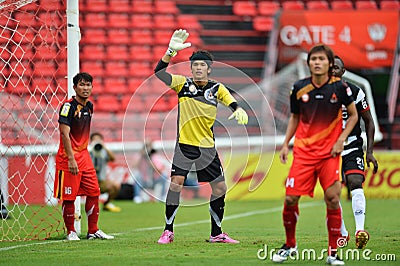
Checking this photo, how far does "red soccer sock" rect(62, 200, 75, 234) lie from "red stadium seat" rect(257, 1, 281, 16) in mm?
16013

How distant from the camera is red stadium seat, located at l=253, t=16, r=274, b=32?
23344mm

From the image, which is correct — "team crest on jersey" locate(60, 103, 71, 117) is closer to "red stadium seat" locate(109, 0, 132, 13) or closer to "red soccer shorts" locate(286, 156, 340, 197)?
"red soccer shorts" locate(286, 156, 340, 197)

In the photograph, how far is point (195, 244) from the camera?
26.9ft

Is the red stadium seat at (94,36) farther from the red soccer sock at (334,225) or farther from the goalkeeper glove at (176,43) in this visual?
the red soccer sock at (334,225)

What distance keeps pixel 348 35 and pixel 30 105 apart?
10736 mm

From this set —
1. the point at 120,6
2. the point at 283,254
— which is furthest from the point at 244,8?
the point at 283,254

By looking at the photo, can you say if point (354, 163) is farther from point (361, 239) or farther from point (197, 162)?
point (197, 162)

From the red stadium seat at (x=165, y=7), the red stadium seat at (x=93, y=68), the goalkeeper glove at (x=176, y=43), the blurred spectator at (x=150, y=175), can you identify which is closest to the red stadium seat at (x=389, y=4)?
the red stadium seat at (x=165, y=7)

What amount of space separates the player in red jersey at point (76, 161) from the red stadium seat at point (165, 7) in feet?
51.6

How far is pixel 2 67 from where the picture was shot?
33.5 ft

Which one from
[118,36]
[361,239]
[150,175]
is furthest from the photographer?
[118,36]

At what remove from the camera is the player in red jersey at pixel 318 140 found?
6633 millimetres

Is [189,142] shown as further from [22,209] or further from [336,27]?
[336,27]

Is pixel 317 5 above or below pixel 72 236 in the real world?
above
